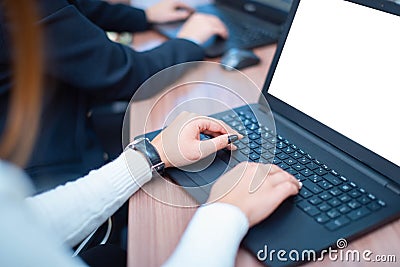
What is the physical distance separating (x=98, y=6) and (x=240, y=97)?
1.74 feet

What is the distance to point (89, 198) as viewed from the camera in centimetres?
59

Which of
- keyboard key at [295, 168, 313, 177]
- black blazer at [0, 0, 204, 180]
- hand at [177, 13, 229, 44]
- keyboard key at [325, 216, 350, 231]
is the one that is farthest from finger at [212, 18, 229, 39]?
keyboard key at [325, 216, 350, 231]

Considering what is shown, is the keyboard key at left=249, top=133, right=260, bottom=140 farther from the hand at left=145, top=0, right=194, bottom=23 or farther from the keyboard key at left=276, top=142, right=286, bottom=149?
the hand at left=145, top=0, right=194, bottom=23

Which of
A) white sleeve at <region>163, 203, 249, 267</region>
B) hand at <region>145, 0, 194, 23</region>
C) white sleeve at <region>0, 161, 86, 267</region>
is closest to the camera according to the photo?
white sleeve at <region>0, 161, 86, 267</region>

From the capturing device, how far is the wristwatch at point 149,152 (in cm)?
61

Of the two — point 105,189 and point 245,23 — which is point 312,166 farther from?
point 245,23

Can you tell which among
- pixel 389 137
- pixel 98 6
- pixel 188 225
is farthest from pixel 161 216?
pixel 98 6

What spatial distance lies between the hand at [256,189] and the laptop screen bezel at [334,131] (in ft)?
0.39

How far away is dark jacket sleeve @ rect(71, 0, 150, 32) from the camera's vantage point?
1124 millimetres

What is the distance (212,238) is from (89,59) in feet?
1.47

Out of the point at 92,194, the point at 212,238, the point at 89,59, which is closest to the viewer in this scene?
the point at 212,238

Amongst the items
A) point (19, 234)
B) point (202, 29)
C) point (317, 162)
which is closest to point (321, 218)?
point (317, 162)

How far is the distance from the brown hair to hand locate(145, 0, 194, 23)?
2.58ft

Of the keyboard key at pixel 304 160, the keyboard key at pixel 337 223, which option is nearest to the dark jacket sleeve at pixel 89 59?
the keyboard key at pixel 304 160
